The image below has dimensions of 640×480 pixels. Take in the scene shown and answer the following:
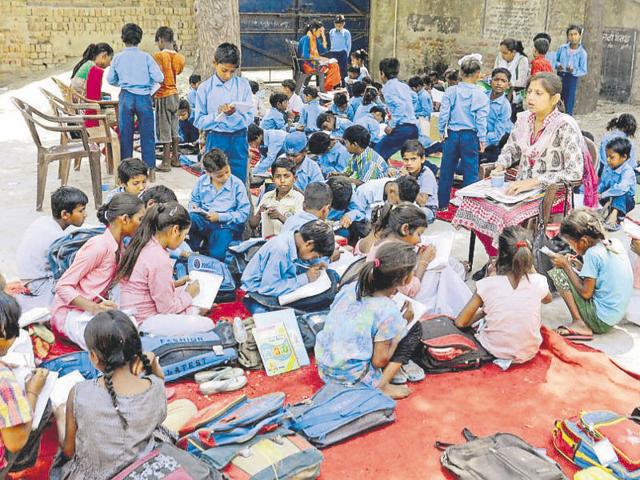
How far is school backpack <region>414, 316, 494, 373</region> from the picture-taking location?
4176 millimetres

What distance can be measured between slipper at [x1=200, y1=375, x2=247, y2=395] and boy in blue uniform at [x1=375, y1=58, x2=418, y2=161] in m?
4.60

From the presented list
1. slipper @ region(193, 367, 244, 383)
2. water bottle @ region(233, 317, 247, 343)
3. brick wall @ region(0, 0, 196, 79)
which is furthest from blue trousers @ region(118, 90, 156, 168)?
brick wall @ region(0, 0, 196, 79)

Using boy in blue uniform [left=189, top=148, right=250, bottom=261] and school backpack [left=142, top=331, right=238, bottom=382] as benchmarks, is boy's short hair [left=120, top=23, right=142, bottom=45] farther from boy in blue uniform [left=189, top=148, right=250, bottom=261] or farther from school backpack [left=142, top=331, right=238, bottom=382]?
school backpack [left=142, top=331, right=238, bottom=382]

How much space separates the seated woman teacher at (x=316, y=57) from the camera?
42.1ft

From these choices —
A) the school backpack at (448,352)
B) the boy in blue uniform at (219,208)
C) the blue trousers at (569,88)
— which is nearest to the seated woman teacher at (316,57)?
the blue trousers at (569,88)

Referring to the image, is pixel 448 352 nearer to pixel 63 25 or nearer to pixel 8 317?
pixel 8 317

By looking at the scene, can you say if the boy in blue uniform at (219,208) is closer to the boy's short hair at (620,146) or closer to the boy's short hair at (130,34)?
the boy's short hair at (130,34)

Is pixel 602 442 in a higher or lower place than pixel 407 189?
lower

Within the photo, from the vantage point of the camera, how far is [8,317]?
2.98 m

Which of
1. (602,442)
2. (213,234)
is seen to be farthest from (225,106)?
(602,442)

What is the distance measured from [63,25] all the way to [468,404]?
39.1ft

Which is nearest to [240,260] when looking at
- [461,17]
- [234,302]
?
[234,302]

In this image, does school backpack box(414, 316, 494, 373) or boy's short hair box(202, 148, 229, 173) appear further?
boy's short hair box(202, 148, 229, 173)

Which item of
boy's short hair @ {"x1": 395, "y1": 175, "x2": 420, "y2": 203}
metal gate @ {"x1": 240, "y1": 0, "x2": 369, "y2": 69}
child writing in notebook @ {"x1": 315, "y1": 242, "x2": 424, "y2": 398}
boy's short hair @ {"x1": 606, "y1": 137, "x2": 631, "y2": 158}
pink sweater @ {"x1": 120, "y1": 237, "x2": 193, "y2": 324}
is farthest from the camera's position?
metal gate @ {"x1": 240, "y1": 0, "x2": 369, "y2": 69}
